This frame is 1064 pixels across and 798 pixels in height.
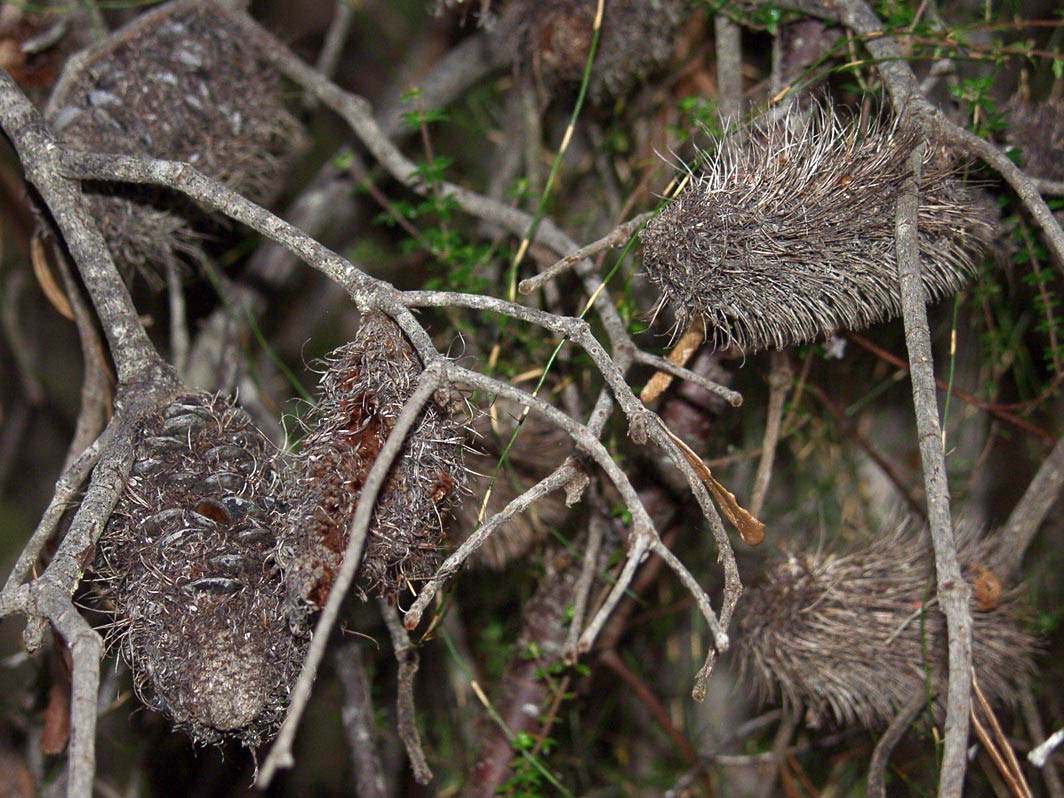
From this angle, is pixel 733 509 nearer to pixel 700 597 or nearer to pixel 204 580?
pixel 700 597

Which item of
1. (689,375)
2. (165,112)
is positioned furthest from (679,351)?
(165,112)

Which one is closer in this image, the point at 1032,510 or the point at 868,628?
the point at 868,628

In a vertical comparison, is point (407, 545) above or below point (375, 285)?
below

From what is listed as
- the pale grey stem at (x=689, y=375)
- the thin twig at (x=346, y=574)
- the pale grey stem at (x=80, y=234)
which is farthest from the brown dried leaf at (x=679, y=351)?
the pale grey stem at (x=80, y=234)

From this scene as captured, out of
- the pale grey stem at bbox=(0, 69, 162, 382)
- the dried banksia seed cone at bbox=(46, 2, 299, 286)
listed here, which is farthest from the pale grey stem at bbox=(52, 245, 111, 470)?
the pale grey stem at bbox=(0, 69, 162, 382)

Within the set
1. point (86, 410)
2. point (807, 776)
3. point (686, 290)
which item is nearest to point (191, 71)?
point (86, 410)

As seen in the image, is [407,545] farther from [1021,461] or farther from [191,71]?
[1021,461]

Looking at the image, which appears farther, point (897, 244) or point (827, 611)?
point (827, 611)
